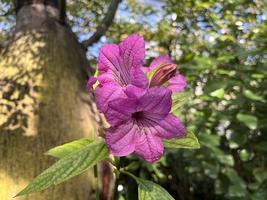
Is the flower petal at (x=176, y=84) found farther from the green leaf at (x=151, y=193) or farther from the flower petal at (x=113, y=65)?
the green leaf at (x=151, y=193)

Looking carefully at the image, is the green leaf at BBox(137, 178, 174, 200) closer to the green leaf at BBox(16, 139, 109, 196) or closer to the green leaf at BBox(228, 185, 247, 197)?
the green leaf at BBox(16, 139, 109, 196)

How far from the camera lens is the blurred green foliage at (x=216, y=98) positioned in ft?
8.84

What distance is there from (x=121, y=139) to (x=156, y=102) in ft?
0.40

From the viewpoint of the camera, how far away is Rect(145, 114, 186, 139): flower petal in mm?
1088

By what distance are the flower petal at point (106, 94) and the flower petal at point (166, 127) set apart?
105 mm

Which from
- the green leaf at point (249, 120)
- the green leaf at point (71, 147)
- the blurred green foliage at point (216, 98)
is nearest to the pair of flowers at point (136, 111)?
the green leaf at point (71, 147)

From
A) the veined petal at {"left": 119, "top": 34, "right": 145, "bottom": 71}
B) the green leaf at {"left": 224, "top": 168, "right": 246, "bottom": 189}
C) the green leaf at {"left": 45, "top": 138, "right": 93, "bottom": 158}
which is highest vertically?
the veined petal at {"left": 119, "top": 34, "right": 145, "bottom": 71}

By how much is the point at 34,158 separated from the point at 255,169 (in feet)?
4.48

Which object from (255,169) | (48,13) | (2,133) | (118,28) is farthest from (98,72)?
(118,28)

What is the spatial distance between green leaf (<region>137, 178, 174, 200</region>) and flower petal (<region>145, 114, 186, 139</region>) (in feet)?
0.74

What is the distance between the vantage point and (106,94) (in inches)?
41.8

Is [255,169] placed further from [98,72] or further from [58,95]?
[98,72]

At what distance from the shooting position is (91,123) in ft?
7.85

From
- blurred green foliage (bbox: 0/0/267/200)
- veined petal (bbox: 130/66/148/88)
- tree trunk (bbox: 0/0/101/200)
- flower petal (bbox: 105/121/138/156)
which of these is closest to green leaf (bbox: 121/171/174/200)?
flower petal (bbox: 105/121/138/156)
